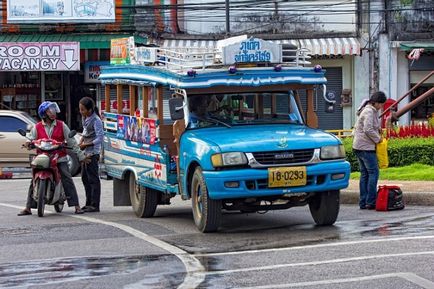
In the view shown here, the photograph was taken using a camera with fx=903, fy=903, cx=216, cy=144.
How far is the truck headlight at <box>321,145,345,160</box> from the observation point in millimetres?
11352

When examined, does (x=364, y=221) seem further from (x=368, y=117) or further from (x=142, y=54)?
(x=142, y=54)

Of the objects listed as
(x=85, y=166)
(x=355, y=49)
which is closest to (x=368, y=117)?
(x=85, y=166)

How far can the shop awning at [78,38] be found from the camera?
30859 mm

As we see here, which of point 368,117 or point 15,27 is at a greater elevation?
point 15,27

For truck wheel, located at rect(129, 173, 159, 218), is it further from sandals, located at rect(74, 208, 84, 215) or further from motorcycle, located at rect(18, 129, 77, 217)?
motorcycle, located at rect(18, 129, 77, 217)

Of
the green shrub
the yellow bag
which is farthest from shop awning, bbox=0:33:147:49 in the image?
the yellow bag

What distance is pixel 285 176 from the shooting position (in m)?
11.0

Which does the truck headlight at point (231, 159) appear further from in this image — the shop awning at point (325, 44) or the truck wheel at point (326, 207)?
the shop awning at point (325, 44)

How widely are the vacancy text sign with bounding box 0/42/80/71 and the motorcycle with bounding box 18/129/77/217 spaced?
1637 cm

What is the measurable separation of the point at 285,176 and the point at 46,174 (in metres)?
4.75

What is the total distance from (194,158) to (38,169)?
372 cm

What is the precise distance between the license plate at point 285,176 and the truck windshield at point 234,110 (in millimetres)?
1489

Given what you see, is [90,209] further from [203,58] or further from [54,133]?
[203,58]

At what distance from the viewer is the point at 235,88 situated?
12289 mm
